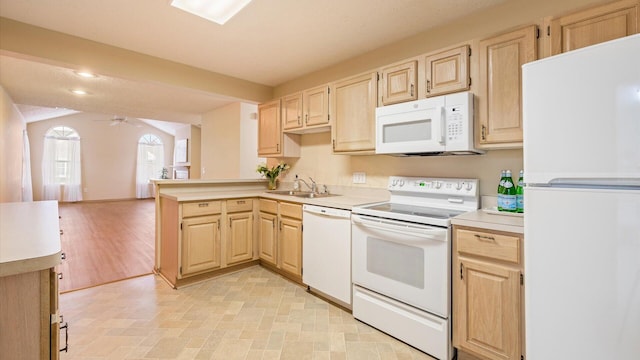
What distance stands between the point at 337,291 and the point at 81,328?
1.91 m

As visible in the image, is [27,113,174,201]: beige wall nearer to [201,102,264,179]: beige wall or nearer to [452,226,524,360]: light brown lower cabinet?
[201,102,264,179]: beige wall

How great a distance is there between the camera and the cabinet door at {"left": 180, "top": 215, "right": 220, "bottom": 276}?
9.40ft

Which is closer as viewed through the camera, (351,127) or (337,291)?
(337,291)

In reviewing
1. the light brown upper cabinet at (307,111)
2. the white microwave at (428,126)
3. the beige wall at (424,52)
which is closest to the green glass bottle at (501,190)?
the beige wall at (424,52)

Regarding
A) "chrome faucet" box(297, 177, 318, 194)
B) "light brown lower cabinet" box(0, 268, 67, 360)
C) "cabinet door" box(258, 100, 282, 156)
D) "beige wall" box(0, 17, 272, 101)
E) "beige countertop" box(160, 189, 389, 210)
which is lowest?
"light brown lower cabinet" box(0, 268, 67, 360)

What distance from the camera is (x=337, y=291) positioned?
7.99 ft

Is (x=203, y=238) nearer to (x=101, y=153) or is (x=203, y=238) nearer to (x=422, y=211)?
(x=422, y=211)

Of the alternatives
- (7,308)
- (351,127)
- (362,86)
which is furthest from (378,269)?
(7,308)

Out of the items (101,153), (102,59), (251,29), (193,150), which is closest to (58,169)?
(101,153)

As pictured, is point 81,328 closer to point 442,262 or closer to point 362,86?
point 442,262

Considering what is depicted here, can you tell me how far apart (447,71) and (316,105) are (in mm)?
1385

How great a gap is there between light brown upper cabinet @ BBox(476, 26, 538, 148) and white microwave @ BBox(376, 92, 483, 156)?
0.09 meters

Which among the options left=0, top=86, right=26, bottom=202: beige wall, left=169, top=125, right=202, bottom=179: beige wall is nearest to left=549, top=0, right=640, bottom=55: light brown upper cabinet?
left=0, top=86, right=26, bottom=202: beige wall

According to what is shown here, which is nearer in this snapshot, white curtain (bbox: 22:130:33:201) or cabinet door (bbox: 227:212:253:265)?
cabinet door (bbox: 227:212:253:265)
